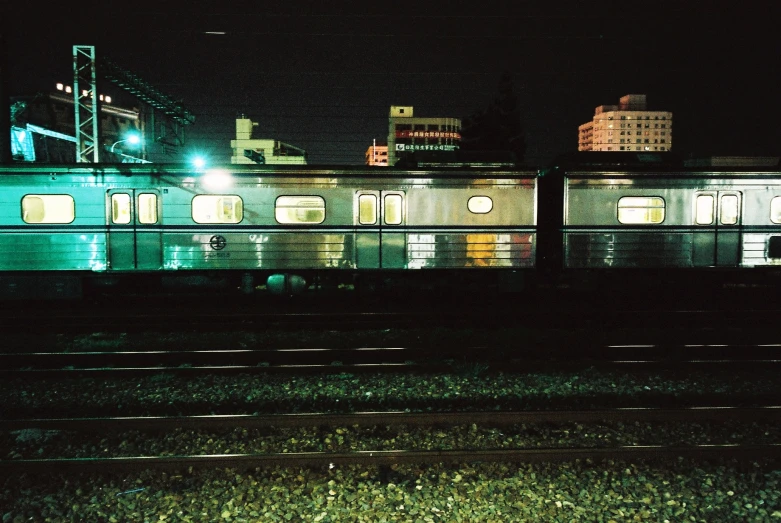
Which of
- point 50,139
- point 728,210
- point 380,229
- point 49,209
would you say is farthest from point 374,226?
point 50,139

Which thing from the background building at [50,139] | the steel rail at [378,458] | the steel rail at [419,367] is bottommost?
the steel rail at [378,458]

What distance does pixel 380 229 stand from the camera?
13.0m

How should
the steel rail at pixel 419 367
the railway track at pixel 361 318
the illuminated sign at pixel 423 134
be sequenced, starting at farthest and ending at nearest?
the illuminated sign at pixel 423 134, the railway track at pixel 361 318, the steel rail at pixel 419 367

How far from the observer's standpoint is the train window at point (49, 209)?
12.7 meters

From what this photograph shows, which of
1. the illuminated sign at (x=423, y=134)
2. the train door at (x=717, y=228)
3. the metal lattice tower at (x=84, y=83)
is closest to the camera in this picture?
the train door at (x=717, y=228)

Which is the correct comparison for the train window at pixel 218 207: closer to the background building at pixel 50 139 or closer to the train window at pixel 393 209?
the train window at pixel 393 209

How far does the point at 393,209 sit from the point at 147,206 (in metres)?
5.50

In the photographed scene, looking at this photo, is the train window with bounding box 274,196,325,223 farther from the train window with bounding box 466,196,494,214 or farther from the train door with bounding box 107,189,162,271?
the train window with bounding box 466,196,494,214

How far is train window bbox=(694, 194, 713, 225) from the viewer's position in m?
13.3

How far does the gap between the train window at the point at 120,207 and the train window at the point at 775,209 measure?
1481 centimetres

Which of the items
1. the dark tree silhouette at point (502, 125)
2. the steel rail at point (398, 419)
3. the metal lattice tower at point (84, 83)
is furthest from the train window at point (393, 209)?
the dark tree silhouette at point (502, 125)

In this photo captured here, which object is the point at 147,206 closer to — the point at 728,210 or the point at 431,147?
the point at 728,210

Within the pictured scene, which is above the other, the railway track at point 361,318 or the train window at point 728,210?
the train window at point 728,210

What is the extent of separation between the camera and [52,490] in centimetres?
500
